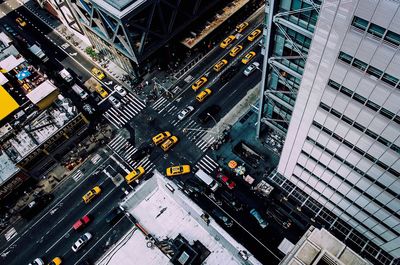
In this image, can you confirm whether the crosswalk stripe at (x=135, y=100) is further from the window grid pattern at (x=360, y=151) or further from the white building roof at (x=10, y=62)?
the window grid pattern at (x=360, y=151)

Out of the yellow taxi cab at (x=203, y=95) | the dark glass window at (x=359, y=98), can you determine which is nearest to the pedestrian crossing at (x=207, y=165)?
the yellow taxi cab at (x=203, y=95)

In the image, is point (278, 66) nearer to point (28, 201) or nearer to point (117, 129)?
point (117, 129)

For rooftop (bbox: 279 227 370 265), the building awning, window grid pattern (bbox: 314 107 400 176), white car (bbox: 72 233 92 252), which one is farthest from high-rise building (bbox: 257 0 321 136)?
the building awning

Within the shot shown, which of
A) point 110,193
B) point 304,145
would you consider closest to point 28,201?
point 110,193

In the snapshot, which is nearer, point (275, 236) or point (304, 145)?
point (304, 145)

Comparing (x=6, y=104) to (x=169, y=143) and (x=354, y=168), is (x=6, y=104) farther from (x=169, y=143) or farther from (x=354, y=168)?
(x=354, y=168)

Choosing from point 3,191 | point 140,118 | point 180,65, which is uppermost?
point 180,65

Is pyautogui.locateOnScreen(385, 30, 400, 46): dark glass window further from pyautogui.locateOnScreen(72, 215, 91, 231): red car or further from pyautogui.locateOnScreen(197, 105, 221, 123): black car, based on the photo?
pyautogui.locateOnScreen(72, 215, 91, 231): red car
